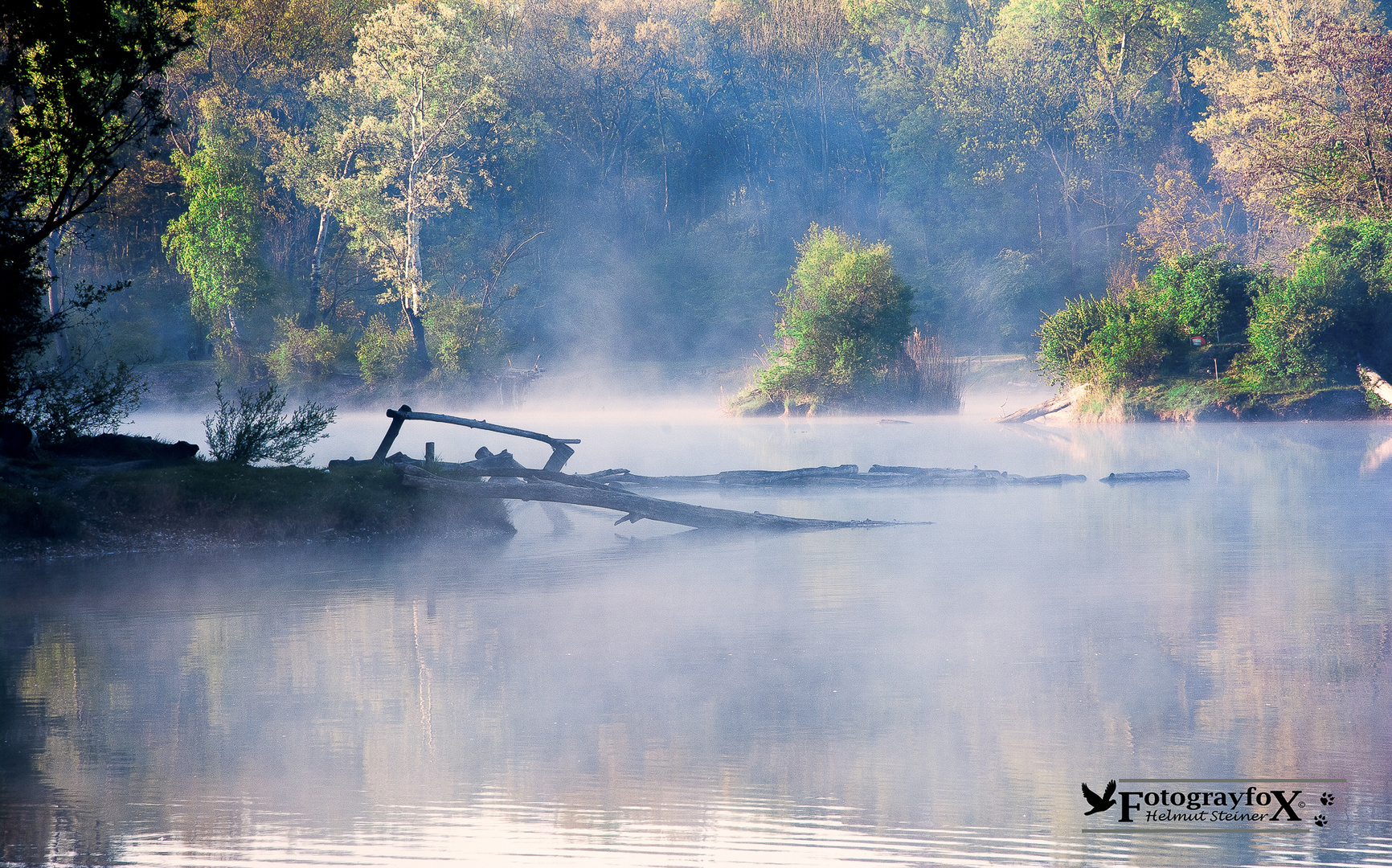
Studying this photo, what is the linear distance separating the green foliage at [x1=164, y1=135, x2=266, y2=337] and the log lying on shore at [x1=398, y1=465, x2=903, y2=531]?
35320 millimetres

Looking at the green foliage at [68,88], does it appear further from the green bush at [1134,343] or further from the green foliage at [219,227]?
the green foliage at [219,227]

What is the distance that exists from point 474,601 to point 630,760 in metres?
4.78

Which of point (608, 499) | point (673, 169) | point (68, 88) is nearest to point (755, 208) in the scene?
point (673, 169)

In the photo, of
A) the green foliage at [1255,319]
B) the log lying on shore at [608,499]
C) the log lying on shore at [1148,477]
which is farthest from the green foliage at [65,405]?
the green foliage at [1255,319]

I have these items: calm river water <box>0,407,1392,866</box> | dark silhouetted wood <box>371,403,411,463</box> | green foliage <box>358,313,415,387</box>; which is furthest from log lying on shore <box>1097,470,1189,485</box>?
green foliage <box>358,313,415,387</box>

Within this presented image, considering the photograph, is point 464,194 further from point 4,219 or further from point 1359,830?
point 1359,830

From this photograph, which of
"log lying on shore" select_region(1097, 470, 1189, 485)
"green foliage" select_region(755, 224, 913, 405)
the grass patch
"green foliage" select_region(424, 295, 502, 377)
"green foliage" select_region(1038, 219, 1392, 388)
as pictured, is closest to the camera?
the grass patch

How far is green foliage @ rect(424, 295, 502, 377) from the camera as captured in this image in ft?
156

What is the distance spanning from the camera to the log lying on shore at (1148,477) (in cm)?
1980

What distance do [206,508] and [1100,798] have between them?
11101 millimetres

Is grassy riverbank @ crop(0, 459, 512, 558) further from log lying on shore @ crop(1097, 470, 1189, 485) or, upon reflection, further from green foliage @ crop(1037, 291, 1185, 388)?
green foliage @ crop(1037, 291, 1185, 388)

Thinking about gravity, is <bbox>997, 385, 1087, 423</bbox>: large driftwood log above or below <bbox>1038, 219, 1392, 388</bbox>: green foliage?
below

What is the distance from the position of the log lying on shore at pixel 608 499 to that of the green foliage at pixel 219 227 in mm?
35320

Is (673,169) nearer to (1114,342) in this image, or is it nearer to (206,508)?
(1114,342)
